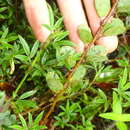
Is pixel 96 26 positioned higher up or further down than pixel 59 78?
higher up

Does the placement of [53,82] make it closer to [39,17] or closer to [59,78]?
[59,78]

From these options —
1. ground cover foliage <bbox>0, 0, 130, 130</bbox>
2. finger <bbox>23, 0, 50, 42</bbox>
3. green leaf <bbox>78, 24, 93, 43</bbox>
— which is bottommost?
ground cover foliage <bbox>0, 0, 130, 130</bbox>

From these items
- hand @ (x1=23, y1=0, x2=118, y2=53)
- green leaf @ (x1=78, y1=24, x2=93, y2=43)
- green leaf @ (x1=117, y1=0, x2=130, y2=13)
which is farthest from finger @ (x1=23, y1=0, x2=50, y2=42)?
green leaf @ (x1=117, y1=0, x2=130, y2=13)

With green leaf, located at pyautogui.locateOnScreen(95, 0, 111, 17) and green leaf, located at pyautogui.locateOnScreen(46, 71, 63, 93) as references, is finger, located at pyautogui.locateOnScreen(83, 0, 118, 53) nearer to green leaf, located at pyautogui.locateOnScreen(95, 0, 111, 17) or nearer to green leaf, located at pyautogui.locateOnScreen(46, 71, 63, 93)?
green leaf, located at pyautogui.locateOnScreen(95, 0, 111, 17)

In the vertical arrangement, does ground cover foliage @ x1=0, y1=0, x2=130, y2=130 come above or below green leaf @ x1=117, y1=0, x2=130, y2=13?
below

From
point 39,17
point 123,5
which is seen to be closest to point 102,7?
point 123,5

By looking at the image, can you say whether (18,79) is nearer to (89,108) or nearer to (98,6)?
(89,108)

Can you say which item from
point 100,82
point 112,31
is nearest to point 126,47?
point 100,82

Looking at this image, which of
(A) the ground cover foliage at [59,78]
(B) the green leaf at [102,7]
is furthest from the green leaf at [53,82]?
(B) the green leaf at [102,7]
